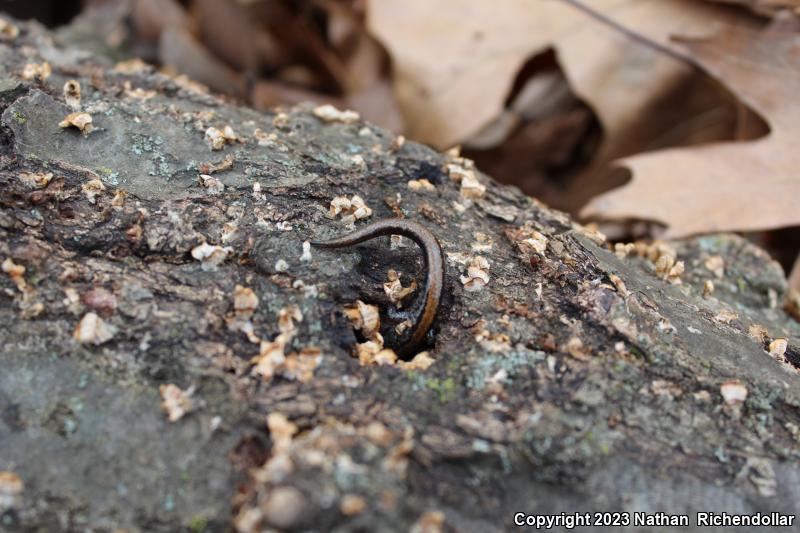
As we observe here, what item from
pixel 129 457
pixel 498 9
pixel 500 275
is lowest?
pixel 129 457

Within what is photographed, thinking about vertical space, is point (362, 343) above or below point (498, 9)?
below

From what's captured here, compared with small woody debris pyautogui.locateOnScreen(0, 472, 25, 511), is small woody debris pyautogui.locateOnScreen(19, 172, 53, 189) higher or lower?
higher

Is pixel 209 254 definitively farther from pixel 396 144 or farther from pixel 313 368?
pixel 396 144

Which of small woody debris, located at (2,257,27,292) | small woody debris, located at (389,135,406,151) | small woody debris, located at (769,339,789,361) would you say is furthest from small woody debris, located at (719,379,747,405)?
small woody debris, located at (2,257,27,292)

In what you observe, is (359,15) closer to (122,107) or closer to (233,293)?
(122,107)

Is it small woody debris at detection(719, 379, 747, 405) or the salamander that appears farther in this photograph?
the salamander

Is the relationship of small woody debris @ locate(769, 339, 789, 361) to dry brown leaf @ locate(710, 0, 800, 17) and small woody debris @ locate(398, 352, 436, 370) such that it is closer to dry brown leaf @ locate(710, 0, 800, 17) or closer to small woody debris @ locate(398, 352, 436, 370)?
small woody debris @ locate(398, 352, 436, 370)

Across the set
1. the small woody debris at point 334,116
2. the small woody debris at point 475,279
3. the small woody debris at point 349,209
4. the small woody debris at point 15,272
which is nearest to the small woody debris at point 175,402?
the small woody debris at point 15,272

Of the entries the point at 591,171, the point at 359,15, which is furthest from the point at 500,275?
the point at 359,15
